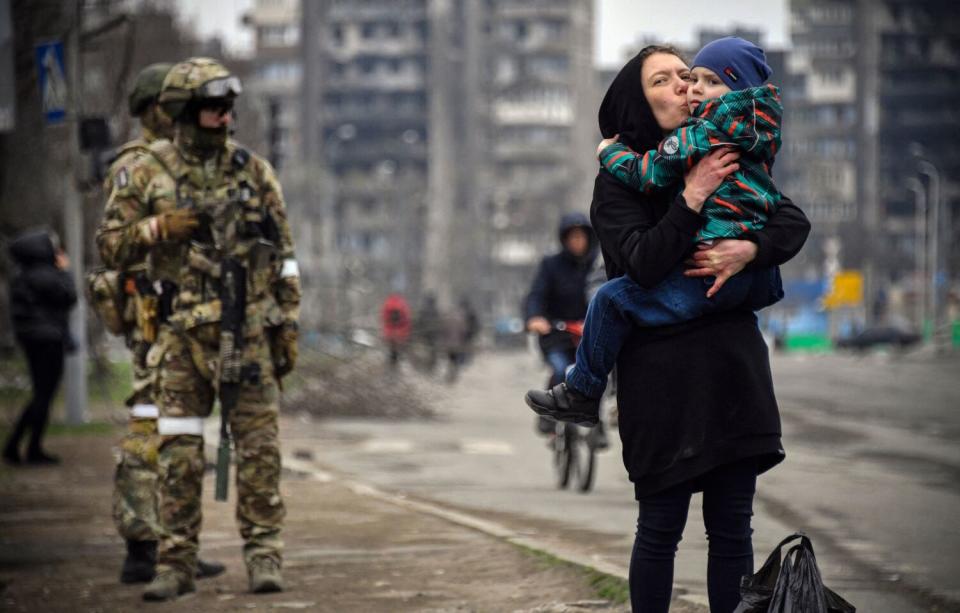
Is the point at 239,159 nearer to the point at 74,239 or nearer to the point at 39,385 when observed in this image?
the point at 39,385

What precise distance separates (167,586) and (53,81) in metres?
11.4

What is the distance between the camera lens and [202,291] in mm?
6695

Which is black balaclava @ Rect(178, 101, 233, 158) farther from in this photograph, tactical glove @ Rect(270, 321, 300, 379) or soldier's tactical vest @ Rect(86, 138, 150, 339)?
tactical glove @ Rect(270, 321, 300, 379)

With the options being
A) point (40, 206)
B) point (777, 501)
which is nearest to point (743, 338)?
point (777, 501)

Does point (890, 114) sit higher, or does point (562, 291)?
point (890, 114)

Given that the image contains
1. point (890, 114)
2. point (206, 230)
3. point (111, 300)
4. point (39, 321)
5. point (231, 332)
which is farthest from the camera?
point (890, 114)

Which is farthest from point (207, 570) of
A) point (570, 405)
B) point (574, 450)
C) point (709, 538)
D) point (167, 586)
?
point (574, 450)

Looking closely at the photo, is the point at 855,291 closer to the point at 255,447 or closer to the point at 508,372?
the point at 508,372

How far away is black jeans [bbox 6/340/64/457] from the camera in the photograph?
42.7 feet

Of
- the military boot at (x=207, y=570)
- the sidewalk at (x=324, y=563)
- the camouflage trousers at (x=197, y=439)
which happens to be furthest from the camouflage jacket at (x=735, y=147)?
the military boot at (x=207, y=570)

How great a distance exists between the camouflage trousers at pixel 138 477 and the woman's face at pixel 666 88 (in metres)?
3.25

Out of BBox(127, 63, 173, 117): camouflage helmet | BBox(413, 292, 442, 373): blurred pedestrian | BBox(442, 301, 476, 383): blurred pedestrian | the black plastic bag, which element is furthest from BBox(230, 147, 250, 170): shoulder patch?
BBox(442, 301, 476, 383): blurred pedestrian

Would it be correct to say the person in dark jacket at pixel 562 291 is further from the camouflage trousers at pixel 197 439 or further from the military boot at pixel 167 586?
the military boot at pixel 167 586

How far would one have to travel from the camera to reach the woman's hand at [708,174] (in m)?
4.53
